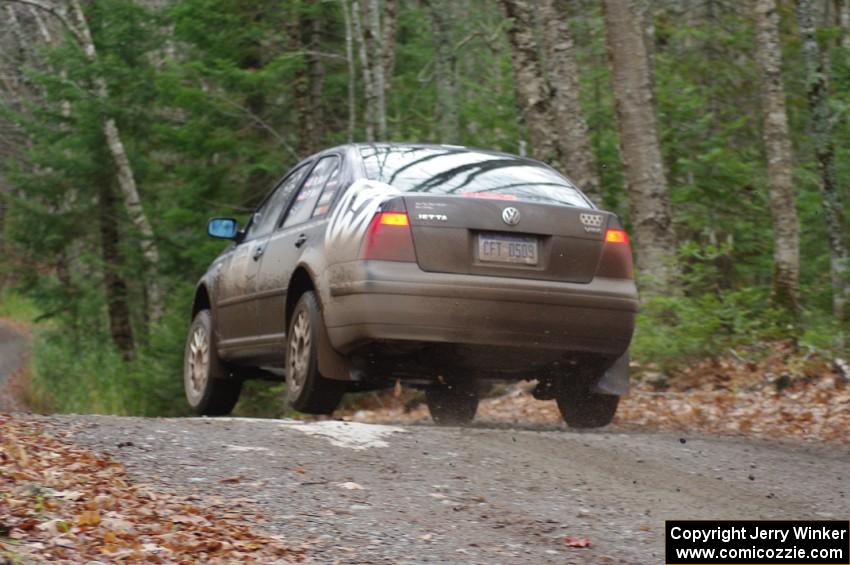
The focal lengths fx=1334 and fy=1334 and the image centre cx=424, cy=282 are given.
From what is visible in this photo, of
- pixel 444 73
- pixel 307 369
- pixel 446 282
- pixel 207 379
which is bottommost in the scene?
pixel 207 379

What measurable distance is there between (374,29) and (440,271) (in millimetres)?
9975

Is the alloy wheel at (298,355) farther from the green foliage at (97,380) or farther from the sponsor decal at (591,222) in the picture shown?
the green foliage at (97,380)

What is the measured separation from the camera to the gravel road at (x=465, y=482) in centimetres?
536

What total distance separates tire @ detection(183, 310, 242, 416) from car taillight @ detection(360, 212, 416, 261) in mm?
3398

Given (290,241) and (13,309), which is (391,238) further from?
(13,309)

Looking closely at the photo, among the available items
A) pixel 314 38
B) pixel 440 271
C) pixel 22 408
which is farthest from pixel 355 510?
pixel 22 408

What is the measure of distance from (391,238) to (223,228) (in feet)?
10.8

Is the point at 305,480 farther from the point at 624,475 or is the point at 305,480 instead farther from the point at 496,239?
the point at 496,239

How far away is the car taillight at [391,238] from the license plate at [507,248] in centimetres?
45

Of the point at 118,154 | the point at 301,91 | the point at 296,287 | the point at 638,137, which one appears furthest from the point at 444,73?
the point at 296,287

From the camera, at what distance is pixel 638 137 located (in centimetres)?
1458

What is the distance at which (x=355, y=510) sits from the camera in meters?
5.76

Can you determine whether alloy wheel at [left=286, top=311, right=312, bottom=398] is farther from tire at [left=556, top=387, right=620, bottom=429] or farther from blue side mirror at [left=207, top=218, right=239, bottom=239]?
blue side mirror at [left=207, top=218, right=239, bottom=239]

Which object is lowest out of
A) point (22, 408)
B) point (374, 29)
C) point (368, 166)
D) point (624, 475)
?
point (22, 408)
